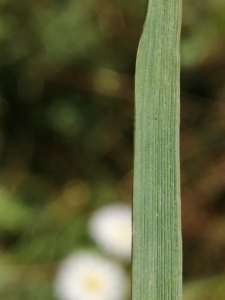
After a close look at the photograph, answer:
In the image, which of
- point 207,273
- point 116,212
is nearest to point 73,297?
point 116,212

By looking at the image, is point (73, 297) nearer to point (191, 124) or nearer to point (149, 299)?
point (191, 124)

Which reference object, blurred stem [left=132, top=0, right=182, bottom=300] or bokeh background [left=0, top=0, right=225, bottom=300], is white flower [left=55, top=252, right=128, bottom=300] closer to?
bokeh background [left=0, top=0, right=225, bottom=300]

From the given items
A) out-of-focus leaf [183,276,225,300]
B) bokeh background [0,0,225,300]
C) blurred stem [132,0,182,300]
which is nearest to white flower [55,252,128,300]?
bokeh background [0,0,225,300]

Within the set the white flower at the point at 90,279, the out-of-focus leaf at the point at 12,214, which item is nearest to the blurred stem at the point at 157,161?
the white flower at the point at 90,279

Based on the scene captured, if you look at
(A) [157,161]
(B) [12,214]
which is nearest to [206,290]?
(B) [12,214]

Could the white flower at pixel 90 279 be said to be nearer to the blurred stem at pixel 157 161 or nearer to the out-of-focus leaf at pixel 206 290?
the out-of-focus leaf at pixel 206 290
